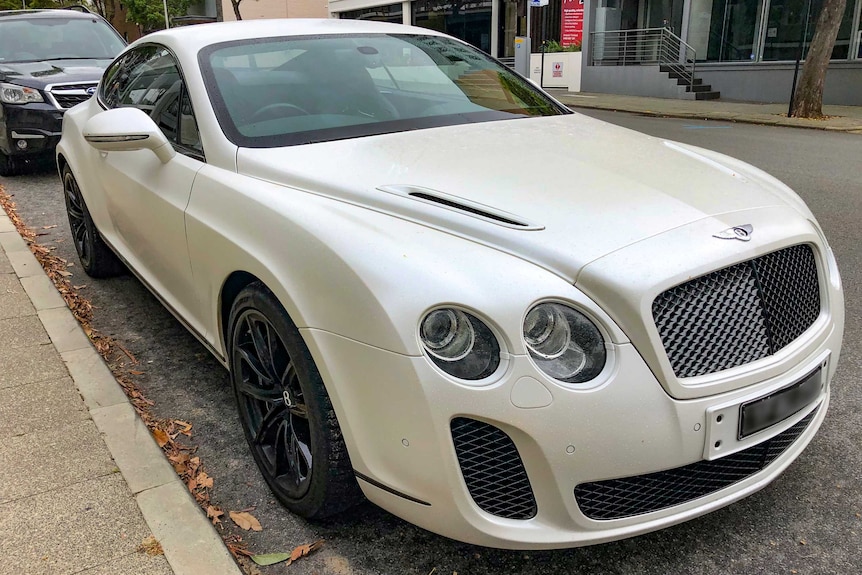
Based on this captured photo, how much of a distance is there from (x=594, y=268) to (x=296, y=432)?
1.14 meters

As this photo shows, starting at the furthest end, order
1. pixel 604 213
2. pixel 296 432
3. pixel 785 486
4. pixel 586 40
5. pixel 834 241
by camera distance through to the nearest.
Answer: pixel 586 40 → pixel 834 241 → pixel 785 486 → pixel 296 432 → pixel 604 213

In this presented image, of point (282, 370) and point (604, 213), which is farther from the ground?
point (604, 213)

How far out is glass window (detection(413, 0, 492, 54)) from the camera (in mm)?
31984

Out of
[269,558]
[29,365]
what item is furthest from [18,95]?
[269,558]

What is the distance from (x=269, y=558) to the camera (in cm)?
229

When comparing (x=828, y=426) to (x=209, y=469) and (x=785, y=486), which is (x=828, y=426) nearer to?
(x=785, y=486)

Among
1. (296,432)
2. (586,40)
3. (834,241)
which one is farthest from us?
(586,40)

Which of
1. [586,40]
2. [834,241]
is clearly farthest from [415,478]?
[586,40]

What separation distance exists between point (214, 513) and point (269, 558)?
1.07 ft

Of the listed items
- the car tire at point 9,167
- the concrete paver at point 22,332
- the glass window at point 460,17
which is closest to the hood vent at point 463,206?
the concrete paver at point 22,332

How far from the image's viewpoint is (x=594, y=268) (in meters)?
1.90

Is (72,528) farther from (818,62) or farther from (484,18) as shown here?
(484,18)

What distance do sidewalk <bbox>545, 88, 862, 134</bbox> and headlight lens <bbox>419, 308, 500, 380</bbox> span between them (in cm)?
1380

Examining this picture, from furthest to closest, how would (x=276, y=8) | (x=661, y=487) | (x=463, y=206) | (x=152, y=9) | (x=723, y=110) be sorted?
(x=276, y=8), (x=152, y=9), (x=723, y=110), (x=463, y=206), (x=661, y=487)
